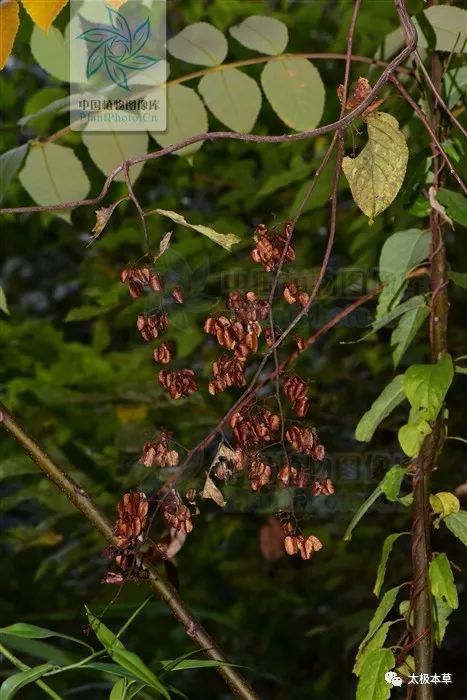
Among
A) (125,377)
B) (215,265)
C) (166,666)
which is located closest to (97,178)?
(215,265)

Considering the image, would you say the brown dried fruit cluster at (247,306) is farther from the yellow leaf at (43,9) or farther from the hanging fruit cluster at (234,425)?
the yellow leaf at (43,9)

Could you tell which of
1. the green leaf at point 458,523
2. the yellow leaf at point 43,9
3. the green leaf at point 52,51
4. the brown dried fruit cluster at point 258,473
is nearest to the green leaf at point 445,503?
the green leaf at point 458,523

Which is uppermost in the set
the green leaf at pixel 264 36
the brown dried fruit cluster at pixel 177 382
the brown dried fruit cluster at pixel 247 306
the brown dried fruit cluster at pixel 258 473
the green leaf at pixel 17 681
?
the green leaf at pixel 264 36

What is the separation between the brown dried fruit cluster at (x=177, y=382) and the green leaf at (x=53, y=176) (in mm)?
410

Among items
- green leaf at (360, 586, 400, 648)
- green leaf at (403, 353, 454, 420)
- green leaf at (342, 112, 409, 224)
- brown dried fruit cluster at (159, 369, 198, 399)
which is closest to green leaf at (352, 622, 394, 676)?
green leaf at (360, 586, 400, 648)

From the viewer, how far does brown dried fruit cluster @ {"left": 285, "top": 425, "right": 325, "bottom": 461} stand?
0.89 metres

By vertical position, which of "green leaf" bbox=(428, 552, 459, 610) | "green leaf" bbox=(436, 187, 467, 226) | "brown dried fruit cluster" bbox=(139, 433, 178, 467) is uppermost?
"green leaf" bbox=(436, 187, 467, 226)

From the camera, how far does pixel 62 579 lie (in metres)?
2.40

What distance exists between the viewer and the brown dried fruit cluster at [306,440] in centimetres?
89

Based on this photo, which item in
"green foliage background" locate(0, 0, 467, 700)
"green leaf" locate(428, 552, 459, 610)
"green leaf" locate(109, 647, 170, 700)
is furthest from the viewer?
"green foliage background" locate(0, 0, 467, 700)

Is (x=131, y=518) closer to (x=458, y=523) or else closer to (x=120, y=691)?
(x=120, y=691)

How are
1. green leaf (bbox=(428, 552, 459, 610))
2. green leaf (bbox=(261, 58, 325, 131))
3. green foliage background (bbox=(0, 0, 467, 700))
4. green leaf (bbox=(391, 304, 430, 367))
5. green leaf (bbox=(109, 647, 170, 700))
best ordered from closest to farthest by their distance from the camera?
green leaf (bbox=(109, 647, 170, 700)) < green leaf (bbox=(428, 552, 459, 610)) < green leaf (bbox=(391, 304, 430, 367)) < green leaf (bbox=(261, 58, 325, 131)) < green foliage background (bbox=(0, 0, 467, 700))

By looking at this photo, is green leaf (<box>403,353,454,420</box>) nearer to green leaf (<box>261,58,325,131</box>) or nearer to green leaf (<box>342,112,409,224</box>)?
A: green leaf (<box>342,112,409,224</box>)

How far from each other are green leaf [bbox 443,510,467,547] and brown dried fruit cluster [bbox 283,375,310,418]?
0.23 meters
